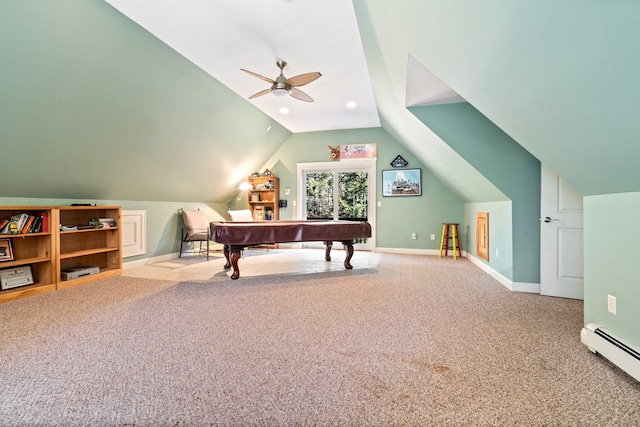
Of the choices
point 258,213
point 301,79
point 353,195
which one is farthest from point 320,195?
point 301,79

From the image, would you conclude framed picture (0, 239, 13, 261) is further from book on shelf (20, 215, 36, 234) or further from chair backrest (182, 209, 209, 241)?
chair backrest (182, 209, 209, 241)

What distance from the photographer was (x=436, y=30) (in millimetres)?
1834

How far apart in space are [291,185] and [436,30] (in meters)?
5.26

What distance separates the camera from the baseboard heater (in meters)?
1.54

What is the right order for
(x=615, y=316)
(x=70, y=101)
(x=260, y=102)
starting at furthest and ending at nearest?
(x=260, y=102) < (x=70, y=101) < (x=615, y=316)

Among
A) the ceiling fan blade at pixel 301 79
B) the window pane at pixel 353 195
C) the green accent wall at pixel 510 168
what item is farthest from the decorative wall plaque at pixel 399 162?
the ceiling fan blade at pixel 301 79

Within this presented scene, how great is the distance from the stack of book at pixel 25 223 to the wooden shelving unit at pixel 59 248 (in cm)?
4

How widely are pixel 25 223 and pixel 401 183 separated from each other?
597 cm

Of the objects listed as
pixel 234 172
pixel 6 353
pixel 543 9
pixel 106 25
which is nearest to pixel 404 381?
pixel 543 9

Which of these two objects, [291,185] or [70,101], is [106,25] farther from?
[291,185]

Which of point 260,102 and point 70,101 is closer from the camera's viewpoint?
point 70,101

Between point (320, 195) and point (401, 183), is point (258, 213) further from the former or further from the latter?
point (401, 183)

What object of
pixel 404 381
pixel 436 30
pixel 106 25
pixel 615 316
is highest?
pixel 106 25

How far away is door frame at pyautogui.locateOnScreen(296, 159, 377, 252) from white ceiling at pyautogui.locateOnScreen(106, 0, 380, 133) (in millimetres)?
2146
